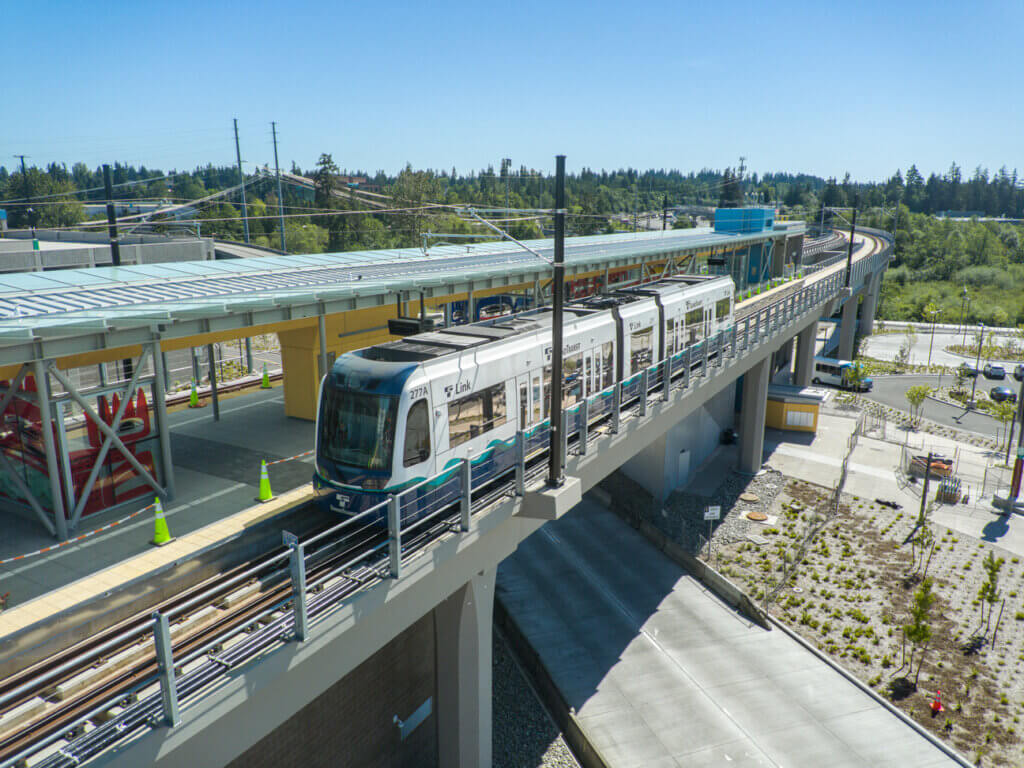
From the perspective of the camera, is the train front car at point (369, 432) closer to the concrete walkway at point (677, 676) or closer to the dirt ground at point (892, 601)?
the concrete walkway at point (677, 676)

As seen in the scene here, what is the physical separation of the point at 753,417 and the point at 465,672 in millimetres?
21712

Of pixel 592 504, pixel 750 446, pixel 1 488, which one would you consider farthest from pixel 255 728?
pixel 750 446

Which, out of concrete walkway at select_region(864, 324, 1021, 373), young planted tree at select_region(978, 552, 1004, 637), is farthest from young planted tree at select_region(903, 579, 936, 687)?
concrete walkway at select_region(864, 324, 1021, 373)

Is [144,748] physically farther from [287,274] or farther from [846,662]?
[846,662]

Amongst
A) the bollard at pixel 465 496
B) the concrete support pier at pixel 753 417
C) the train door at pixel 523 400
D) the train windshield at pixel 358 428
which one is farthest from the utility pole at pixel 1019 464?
the train windshield at pixel 358 428

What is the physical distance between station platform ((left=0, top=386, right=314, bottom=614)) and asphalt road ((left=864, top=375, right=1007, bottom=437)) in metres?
37.3

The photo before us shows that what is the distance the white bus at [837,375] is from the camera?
4609cm

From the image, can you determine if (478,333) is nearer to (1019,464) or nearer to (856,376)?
(1019,464)

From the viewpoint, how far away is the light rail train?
420 inches

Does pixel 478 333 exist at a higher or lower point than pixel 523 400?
higher

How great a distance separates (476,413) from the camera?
12.3 metres

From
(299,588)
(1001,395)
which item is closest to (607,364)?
(299,588)

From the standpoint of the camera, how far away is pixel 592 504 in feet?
92.8

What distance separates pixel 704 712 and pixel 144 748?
13698mm
